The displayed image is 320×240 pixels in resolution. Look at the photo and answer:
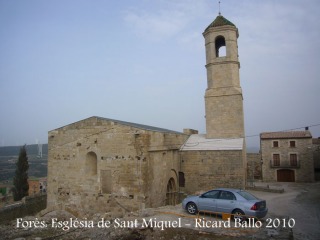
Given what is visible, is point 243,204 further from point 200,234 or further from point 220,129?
point 220,129

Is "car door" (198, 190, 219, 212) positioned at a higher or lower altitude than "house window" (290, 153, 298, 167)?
lower

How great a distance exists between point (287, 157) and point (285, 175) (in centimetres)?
180

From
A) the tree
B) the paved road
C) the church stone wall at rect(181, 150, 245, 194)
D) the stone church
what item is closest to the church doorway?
the stone church

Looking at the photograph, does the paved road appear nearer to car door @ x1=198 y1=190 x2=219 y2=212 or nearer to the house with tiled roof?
car door @ x1=198 y1=190 x2=219 y2=212

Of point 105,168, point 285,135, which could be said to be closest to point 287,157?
point 285,135

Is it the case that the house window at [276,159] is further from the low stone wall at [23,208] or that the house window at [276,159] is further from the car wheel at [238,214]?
the low stone wall at [23,208]

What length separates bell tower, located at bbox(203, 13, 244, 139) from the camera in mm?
21094

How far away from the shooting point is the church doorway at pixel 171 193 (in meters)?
17.7

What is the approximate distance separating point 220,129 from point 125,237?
49.9ft

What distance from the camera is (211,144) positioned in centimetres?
2011

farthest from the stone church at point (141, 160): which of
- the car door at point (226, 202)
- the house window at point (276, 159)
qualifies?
the house window at point (276, 159)

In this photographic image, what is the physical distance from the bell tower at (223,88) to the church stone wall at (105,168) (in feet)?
20.8

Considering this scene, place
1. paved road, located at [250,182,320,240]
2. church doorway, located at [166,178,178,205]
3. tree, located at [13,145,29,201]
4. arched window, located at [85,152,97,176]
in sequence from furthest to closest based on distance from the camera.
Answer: tree, located at [13,145,29,201] < church doorway, located at [166,178,178,205] < arched window, located at [85,152,97,176] < paved road, located at [250,182,320,240]

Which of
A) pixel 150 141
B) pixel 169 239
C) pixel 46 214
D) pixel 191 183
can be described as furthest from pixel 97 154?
pixel 169 239
